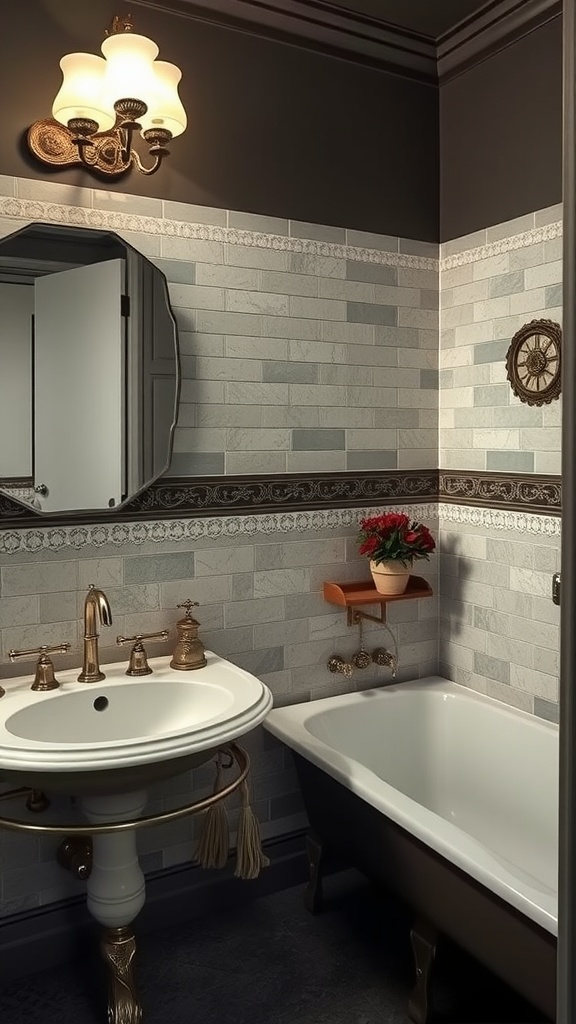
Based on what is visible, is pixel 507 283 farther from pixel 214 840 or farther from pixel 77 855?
pixel 77 855

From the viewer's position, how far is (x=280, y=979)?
2248 millimetres

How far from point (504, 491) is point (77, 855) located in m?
1.72

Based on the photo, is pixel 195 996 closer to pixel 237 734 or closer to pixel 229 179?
pixel 237 734

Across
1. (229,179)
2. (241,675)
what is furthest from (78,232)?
(241,675)

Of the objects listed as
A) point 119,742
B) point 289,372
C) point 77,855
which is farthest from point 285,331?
point 77,855

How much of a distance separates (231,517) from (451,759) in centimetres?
114

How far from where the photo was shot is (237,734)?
1904 millimetres

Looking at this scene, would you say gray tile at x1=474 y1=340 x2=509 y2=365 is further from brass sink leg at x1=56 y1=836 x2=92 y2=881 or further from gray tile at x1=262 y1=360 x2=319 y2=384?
brass sink leg at x1=56 y1=836 x2=92 y2=881

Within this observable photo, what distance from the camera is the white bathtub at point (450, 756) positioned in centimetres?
238

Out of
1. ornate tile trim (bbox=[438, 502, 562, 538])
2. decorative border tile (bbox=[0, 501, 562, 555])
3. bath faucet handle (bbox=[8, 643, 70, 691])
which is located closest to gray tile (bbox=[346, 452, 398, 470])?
decorative border tile (bbox=[0, 501, 562, 555])

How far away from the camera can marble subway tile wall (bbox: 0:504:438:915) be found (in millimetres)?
2271

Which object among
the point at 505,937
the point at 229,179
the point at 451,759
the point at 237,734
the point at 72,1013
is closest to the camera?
the point at 505,937

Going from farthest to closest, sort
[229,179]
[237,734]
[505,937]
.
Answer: [229,179], [237,734], [505,937]

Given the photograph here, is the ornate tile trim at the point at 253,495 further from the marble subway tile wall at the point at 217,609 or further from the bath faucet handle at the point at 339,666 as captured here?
the bath faucet handle at the point at 339,666
